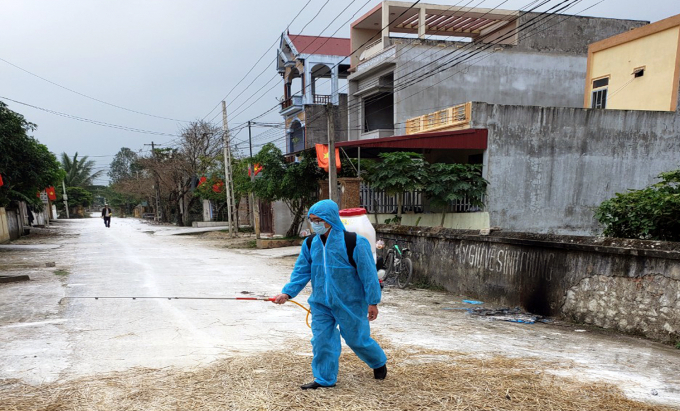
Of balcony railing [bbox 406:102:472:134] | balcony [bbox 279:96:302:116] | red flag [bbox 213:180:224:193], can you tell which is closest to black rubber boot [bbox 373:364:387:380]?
balcony railing [bbox 406:102:472:134]

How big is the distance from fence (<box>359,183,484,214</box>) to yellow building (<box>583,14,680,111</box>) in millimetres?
8711

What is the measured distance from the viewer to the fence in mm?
13416

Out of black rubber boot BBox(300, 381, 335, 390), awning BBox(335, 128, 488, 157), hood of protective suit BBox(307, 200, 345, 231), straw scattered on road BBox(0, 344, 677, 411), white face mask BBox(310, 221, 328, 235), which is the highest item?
awning BBox(335, 128, 488, 157)

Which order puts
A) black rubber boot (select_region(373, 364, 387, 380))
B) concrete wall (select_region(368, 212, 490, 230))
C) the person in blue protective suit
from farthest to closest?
concrete wall (select_region(368, 212, 490, 230)) < black rubber boot (select_region(373, 364, 387, 380)) < the person in blue protective suit

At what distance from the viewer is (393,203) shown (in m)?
14.2

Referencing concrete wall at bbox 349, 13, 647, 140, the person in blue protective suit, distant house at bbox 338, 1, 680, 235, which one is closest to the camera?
the person in blue protective suit

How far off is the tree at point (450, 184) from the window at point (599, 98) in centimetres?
896

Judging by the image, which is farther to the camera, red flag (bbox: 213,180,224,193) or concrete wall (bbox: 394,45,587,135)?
red flag (bbox: 213,180,224,193)

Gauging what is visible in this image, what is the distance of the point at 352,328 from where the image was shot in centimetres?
350

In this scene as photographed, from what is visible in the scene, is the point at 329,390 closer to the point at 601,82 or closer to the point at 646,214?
the point at 646,214

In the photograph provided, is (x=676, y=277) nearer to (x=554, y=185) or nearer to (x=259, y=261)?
(x=554, y=185)

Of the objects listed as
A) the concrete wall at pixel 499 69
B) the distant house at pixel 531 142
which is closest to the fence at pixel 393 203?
the distant house at pixel 531 142

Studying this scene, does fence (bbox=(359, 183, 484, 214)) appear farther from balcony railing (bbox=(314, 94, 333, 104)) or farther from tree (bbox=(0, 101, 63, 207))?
balcony railing (bbox=(314, 94, 333, 104))

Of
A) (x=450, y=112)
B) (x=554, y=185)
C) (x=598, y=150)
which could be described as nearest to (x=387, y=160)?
(x=450, y=112)
